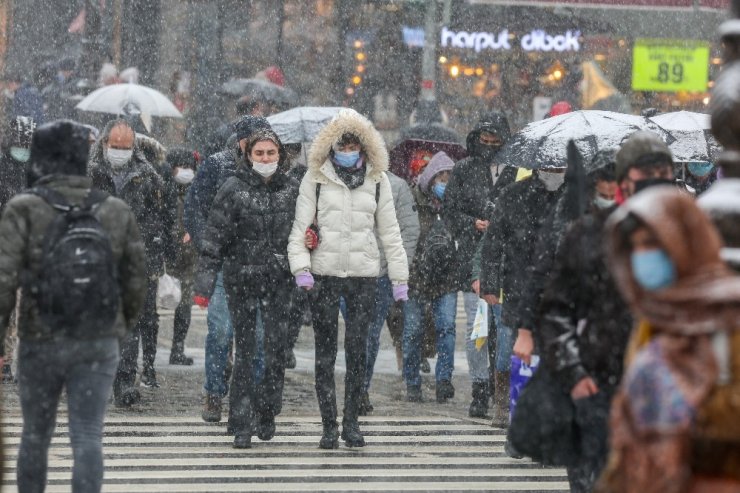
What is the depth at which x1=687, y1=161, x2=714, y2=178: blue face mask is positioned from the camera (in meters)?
13.3

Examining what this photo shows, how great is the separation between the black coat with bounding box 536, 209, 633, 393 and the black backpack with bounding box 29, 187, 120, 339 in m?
1.80

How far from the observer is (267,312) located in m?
10.6

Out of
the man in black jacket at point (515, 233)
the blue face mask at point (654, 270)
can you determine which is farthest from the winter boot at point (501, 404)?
the blue face mask at point (654, 270)

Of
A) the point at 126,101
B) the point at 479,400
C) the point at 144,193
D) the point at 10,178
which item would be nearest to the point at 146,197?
the point at 144,193

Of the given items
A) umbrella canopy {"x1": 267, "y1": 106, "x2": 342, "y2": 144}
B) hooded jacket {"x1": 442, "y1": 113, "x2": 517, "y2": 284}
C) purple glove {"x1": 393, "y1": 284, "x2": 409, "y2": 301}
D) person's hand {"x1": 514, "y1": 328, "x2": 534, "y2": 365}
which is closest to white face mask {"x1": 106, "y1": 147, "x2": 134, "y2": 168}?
umbrella canopy {"x1": 267, "y1": 106, "x2": 342, "y2": 144}

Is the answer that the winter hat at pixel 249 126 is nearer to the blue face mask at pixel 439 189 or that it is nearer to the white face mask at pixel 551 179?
the white face mask at pixel 551 179

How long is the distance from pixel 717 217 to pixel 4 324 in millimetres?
3674

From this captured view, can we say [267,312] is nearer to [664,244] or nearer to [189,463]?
[189,463]

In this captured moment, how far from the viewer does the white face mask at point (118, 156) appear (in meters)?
12.3

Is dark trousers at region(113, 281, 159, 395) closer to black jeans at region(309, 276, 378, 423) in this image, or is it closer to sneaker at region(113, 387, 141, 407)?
sneaker at region(113, 387, 141, 407)

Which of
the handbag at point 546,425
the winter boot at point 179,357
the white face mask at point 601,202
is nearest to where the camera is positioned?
the handbag at point 546,425

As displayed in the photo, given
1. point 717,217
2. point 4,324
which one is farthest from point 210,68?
point 717,217

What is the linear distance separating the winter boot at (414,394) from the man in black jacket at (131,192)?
203 centimetres

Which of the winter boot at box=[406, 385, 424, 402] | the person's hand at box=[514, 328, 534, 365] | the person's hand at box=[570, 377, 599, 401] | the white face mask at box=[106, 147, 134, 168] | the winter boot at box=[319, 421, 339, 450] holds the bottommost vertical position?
the winter boot at box=[319, 421, 339, 450]
